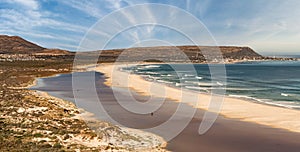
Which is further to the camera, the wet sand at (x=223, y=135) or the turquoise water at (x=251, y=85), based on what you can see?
the turquoise water at (x=251, y=85)

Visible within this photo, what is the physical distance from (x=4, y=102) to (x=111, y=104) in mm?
9871

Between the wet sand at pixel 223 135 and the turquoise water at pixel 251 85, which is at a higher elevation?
the turquoise water at pixel 251 85

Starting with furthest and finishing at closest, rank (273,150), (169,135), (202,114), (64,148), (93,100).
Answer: (93,100), (202,114), (169,135), (273,150), (64,148)

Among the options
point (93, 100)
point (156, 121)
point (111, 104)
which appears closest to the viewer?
point (156, 121)

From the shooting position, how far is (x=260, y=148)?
50.2ft

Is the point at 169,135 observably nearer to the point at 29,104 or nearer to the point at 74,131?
the point at 74,131

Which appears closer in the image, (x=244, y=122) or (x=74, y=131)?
(x=74, y=131)

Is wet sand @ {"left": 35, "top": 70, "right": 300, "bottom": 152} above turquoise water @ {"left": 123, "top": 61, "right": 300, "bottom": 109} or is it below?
below

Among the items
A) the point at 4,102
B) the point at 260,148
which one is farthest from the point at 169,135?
the point at 4,102

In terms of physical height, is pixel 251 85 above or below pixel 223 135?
above

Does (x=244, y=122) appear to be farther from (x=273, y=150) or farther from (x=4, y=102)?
(x=4, y=102)

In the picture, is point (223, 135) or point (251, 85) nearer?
point (223, 135)

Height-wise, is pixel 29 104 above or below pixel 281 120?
above

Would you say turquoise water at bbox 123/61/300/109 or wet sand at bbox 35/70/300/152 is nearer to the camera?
wet sand at bbox 35/70/300/152
